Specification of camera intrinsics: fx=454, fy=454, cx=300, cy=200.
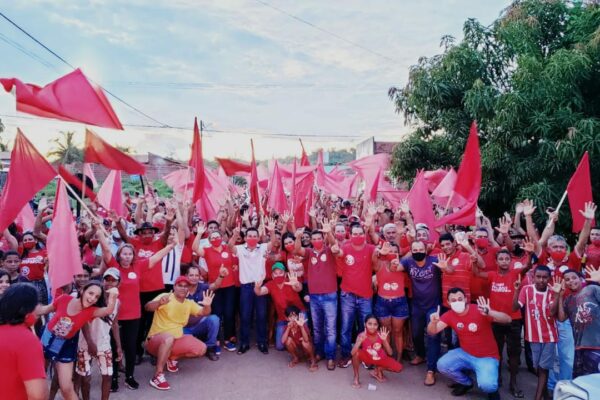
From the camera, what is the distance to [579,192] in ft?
22.9

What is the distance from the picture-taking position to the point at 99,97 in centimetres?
587

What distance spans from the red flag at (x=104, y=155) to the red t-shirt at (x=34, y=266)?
1.57 meters

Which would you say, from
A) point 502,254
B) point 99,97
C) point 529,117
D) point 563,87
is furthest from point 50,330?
point 563,87

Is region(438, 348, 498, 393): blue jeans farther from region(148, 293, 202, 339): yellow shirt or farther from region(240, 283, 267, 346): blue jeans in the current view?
region(148, 293, 202, 339): yellow shirt

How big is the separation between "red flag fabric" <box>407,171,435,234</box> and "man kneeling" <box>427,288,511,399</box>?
2.88 metres

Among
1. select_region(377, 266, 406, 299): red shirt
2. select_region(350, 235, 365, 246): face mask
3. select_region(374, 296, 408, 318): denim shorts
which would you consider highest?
select_region(350, 235, 365, 246): face mask

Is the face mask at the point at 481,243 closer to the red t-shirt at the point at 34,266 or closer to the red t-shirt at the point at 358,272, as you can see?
the red t-shirt at the point at 358,272

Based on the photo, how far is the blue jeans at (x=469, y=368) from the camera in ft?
17.5

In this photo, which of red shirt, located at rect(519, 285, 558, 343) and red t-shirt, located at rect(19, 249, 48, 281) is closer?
red shirt, located at rect(519, 285, 558, 343)

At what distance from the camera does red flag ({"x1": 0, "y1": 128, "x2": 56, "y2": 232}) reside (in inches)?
198

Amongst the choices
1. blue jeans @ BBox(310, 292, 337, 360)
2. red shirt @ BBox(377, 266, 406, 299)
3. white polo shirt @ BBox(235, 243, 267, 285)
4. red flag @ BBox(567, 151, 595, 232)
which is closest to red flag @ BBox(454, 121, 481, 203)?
red flag @ BBox(567, 151, 595, 232)

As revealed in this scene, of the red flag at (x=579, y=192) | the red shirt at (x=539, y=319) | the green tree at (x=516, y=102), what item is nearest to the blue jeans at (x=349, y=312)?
the red shirt at (x=539, y=319)

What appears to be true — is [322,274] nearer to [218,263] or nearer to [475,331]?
[218,263]

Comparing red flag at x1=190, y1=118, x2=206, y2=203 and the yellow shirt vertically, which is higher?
red flag at x1=190, y1=118, x2=206, y2=203
